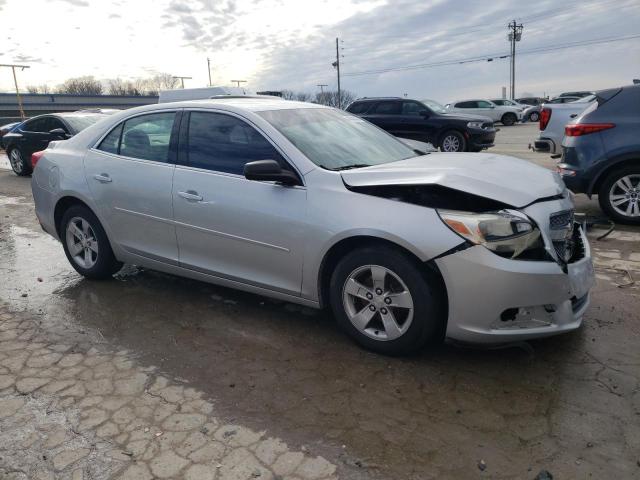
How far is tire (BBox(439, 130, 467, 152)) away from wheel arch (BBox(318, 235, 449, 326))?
12396 millimetres

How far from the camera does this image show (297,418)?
2.81 m

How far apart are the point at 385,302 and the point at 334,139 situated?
143 cm

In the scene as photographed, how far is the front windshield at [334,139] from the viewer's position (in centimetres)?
376

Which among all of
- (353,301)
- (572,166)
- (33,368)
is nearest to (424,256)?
(353,301)

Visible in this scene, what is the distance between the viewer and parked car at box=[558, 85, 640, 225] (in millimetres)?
6141

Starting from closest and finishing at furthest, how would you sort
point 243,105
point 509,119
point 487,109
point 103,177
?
point 243,105
point 103,177
point 487,109
point 509,119

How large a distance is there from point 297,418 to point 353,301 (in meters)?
0.90

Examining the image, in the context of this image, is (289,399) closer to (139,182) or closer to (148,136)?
(139,182)

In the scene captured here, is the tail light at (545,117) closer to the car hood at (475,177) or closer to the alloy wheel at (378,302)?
the car hood at (475,177)

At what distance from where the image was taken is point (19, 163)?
44.3 feet

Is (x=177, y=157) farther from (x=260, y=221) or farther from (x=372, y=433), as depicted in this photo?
(x=372, y=433)

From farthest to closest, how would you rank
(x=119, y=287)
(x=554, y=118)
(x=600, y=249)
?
(x=554, y=118) < (x=600, y=249) < (x=119, y=287)

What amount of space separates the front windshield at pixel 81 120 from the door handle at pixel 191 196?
814 cm

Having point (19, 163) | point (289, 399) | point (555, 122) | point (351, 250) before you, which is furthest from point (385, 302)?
point (19, 163)
